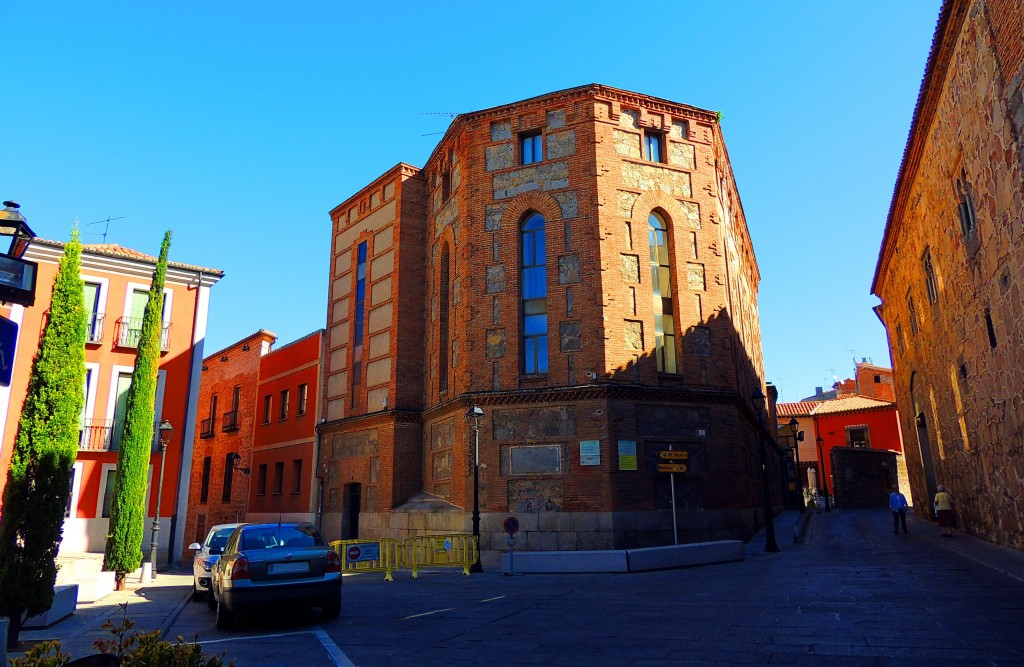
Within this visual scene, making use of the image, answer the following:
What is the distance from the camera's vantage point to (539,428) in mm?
20500

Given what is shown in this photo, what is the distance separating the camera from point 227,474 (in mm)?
35812

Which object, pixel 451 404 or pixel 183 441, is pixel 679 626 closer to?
pixel 451 404

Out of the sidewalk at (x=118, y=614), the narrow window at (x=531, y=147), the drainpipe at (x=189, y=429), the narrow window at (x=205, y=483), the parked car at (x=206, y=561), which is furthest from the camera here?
the narrow window at (x=205, y=483)

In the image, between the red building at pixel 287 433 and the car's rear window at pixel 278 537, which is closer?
the car's rear window at pixel 278 537

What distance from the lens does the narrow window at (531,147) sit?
23219 mm

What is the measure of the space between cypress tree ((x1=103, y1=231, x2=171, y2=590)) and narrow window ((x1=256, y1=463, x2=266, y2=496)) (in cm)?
1437

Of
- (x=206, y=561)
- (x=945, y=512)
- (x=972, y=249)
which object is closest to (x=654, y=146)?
(x=972, y=249)

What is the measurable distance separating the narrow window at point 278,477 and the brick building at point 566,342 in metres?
5.27

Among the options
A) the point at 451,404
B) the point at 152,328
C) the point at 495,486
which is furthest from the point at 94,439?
the point at 495,486

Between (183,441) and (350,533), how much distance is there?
7.37 m

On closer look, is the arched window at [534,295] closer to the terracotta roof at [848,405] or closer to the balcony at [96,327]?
the balcony at [96,327]

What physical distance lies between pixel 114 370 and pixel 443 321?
1132 cm

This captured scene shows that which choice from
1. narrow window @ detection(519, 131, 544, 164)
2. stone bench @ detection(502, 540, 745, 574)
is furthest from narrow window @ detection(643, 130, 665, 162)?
stone bench @ detection(502, 540, 745, 574)

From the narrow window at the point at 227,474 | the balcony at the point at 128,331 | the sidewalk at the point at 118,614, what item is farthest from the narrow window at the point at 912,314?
the narrow window at the point at 227,474
